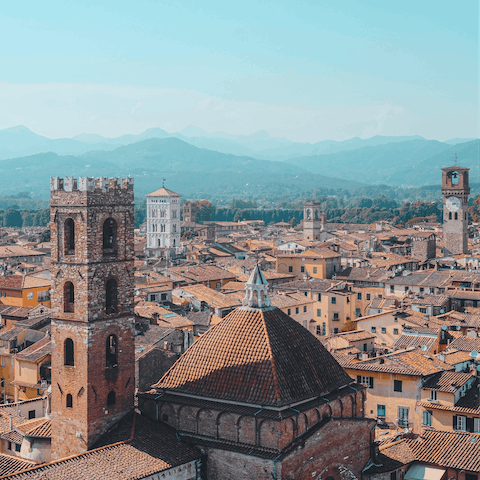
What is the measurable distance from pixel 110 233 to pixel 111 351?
3.56 m

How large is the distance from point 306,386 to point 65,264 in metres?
7.89

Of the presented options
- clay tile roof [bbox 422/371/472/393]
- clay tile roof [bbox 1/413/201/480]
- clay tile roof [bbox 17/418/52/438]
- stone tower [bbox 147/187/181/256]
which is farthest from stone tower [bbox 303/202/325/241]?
clay tile roof [bbox 1/413/201/480]

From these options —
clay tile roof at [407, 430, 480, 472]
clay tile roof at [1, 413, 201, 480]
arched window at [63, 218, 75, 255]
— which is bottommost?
clay tile roof at [407, 430, 480, 472]

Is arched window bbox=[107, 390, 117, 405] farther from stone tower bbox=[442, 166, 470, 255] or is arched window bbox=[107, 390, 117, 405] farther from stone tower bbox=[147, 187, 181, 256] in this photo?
stone tower bbox=[147, 187, 181, 256]

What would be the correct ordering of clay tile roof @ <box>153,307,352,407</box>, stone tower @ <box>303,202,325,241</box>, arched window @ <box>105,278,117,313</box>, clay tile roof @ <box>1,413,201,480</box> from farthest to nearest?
stone tower @ <box>303,202,325,241</box>
arched window @ <box>105,278,117,313</box>
clay tile roof @ <box>153,307,352,407</box>
clay tile roof @ <box>1,413,201,480</box>

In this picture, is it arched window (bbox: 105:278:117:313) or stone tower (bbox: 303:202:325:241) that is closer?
arched window (bbox: 105:278:117:313)

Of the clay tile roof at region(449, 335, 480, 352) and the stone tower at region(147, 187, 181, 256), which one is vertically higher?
the stone tower at region(147, 187, 181, 256)

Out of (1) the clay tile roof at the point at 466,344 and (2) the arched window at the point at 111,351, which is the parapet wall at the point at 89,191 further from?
(1) the clay tile roof at the point at 466,344

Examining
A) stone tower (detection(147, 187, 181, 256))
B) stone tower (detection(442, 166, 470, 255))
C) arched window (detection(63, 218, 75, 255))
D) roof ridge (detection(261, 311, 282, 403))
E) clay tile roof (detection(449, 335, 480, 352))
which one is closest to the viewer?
roof ridge (detection(261, 311, 282, 403))

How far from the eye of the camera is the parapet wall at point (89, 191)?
23.3 meters

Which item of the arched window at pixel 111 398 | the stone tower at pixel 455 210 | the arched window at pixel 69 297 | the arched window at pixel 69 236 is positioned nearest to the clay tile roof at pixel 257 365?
the arched window at pixel 111 398

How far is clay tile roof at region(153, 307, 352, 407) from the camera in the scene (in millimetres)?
21781

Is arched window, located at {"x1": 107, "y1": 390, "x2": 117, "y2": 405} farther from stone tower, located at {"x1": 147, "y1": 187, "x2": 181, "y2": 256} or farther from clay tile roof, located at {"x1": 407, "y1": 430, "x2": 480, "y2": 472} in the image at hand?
stone tower, located at {"x1": 147, "y1": 187, "x2": 181, "y2": 256}

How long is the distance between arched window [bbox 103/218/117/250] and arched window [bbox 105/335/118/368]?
277 cm
